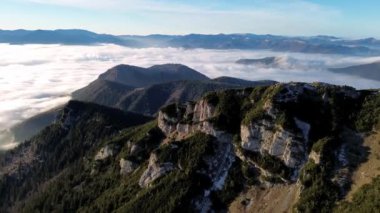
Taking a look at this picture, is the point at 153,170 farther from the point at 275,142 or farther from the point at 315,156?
the point at 315,156

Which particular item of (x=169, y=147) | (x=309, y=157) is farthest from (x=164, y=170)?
(x=309, y=157)

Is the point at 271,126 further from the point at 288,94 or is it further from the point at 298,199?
the point at 298,199

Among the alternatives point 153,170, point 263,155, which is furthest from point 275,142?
point 153,170

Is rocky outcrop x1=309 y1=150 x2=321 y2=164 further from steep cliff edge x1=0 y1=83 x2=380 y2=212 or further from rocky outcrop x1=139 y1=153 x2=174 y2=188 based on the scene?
rocky outcrop x1=139 y1=153 x2=174 y2=188

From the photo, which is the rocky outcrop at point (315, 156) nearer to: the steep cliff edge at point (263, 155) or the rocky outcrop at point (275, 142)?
the steep cliff edge at point (263, 155)

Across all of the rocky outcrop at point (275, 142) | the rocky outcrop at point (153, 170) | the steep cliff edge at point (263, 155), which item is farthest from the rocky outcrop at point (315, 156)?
the rocky outcrop at point (153, 170)

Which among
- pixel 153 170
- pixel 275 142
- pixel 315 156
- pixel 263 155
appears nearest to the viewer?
pixel 315 156

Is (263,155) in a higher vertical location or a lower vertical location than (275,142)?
lower

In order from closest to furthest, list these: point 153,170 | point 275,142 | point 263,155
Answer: point 275,142 < point 263,155 < point 153,170

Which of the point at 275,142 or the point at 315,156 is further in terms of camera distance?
the point at 275,142
